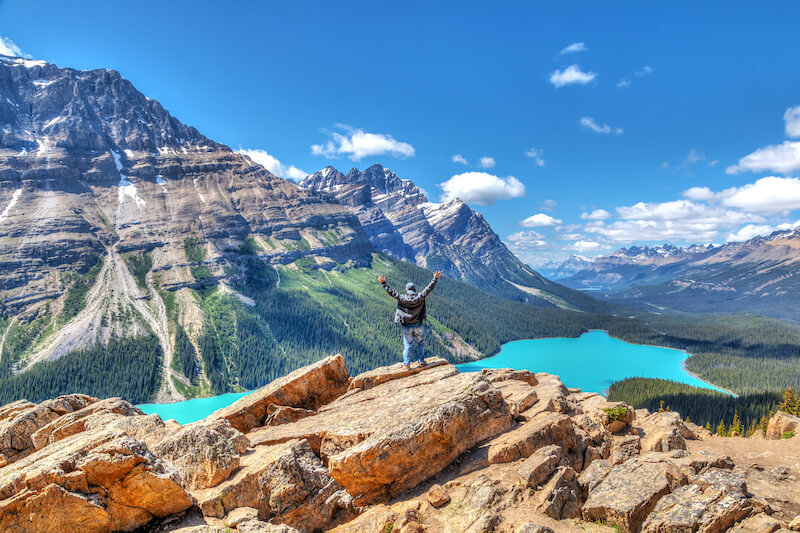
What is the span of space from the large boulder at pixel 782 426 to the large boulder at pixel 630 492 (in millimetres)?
11374

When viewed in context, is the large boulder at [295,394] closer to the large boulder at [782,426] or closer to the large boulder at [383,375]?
the large boulder at [383,375]

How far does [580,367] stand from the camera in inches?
6230

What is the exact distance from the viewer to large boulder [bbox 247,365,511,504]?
37.8 feet

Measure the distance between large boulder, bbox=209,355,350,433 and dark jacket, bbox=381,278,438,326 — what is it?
444 cm

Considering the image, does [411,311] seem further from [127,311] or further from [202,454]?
[127,311]

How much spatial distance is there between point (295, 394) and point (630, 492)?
1287cm

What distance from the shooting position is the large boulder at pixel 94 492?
7926 mm

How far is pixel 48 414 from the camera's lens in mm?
16578

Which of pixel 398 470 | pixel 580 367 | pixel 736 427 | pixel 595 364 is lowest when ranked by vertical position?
pixel 595 364

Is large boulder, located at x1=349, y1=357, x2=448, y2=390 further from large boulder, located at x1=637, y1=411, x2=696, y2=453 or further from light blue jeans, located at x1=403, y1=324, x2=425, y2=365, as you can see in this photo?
large boulder, located at x1=637, y1=411, x2=696, y2=453

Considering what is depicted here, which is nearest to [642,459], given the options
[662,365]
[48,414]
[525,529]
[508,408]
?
[508,408]

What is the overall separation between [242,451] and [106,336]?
162 m

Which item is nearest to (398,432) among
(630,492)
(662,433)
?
(630,492)

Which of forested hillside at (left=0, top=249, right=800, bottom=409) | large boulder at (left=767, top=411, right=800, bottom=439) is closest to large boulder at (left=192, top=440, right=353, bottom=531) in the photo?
large boulder at (left=767, top=411, right=800, bottom=439)
